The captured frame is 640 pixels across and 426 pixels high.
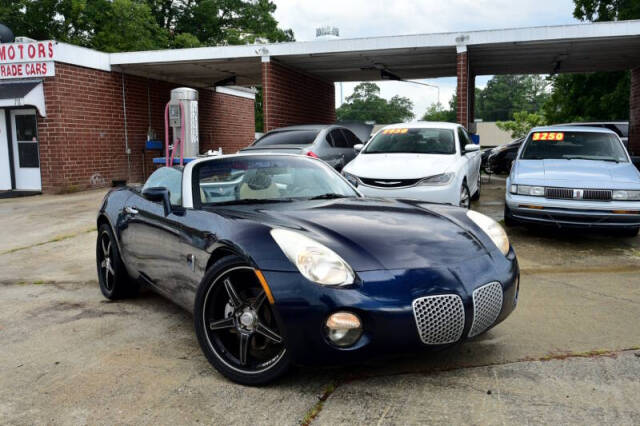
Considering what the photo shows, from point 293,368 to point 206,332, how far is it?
1.77 ft

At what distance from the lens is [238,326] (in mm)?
3191

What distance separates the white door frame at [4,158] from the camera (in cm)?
1550

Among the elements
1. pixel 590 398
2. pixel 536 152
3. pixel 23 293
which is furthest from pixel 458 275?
pixel 536 152

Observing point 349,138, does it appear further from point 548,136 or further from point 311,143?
point 548,136

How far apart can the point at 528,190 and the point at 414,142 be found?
8.88ft

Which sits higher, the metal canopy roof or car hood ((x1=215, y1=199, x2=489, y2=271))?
the metal canopy roof

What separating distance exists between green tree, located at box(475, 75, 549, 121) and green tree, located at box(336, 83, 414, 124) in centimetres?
1687

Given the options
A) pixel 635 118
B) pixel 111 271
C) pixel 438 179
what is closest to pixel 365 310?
pixel 111 271

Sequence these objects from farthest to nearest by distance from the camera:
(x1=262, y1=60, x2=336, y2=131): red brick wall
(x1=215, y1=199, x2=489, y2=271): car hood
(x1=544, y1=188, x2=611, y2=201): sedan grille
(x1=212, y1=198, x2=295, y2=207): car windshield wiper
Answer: (x1=262, y1=60, x2=336, y2=131): red brick wall → (x1=544, y1=188, x2=611, y2=201): sedan grille → (x1=212, y1=198, x2=295, y2=207): car windshield wiper → (x1=215, y1=199, x2=489, y2=271): car hood

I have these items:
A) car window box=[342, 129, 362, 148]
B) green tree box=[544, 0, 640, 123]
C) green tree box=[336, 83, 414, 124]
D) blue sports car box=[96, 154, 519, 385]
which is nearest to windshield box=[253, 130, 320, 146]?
car window box=[342, 129, 362, 148]

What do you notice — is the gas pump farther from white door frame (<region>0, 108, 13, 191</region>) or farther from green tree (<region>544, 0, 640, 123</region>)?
green tree (<region>544, 0, 640, 123</region>)

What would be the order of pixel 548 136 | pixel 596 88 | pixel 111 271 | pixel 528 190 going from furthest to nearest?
pixel 596 88, pixel 548 136, pixel 528 190, pixel 111 271

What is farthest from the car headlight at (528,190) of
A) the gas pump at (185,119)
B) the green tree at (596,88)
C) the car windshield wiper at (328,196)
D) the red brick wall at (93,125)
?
the green tree at (596,88)

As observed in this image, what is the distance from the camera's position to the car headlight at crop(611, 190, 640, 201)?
6.77 meters
